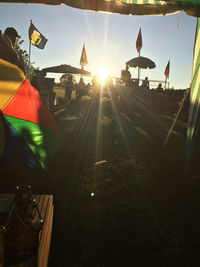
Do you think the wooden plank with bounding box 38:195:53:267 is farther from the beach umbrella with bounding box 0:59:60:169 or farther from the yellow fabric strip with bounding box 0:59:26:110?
the yellow fabric strip with bounding box 0:59:26:110

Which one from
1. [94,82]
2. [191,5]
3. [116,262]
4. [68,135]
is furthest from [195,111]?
[94,82]

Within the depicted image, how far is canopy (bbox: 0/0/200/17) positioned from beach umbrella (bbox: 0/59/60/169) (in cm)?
104

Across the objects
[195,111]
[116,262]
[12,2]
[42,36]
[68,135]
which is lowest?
[116,262]

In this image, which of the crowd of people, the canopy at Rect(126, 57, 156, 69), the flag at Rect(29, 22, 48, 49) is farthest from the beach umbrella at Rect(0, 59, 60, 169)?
the canopy at Rect(126, 57, 156, 69)

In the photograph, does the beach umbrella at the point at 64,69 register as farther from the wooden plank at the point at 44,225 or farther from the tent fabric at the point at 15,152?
the wooden plank at the point at 44,225

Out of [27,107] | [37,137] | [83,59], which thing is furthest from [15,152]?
[83,59]

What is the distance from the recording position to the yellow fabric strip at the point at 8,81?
2.95m

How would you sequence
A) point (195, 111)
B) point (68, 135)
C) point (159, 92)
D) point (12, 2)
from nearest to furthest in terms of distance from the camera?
point (12, 2) < point (195, 111) < point (68, 135) < point (159, 92)

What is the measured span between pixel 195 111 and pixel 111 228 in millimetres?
2150

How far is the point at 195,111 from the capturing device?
339cm

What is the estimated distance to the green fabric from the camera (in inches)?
117

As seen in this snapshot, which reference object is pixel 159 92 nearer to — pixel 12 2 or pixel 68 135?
pixel 68 135

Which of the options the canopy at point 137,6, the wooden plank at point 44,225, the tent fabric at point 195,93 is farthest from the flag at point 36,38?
the wooden plank at point 44,225

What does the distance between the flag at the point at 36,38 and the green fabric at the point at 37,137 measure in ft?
42.0
